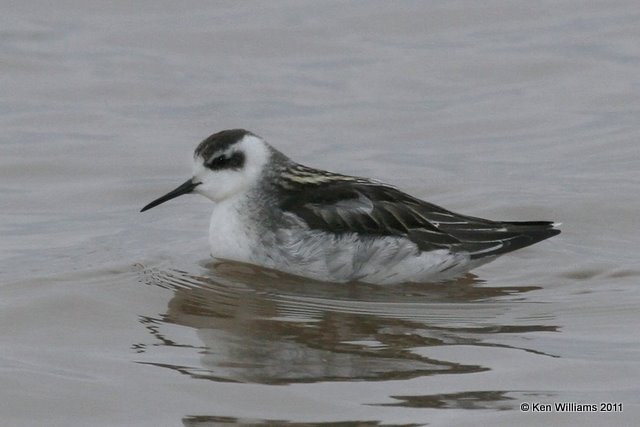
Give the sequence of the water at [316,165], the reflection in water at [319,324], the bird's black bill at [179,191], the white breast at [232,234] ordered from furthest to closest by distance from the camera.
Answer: the bird's black bill at [179,191], the white breast at [232,234], the reflection in water at [319,324], the water at [316,165]

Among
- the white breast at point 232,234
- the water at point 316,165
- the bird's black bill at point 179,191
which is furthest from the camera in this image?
the bird's black bill at point 179,191

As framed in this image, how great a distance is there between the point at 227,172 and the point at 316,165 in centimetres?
298

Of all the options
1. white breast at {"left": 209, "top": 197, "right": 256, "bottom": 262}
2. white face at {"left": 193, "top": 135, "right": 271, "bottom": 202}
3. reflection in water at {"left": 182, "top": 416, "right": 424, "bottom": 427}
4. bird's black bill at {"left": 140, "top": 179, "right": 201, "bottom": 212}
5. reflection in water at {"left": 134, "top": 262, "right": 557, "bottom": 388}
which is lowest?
reflection in water at {"left": 182, "top": 416, "right": 424, "bottom": 427}

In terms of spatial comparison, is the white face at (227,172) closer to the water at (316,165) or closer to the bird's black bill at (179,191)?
the bird's black bill at (179,191)

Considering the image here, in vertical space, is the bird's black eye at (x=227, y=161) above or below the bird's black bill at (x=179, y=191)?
above

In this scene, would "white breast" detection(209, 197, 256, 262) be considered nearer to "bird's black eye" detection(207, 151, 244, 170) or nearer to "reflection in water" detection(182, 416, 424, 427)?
"bird's black eye" detection(207, 151, 244, 170)

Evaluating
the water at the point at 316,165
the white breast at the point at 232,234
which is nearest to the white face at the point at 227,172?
the white breast at the point at 232,234

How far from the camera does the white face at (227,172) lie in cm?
1165

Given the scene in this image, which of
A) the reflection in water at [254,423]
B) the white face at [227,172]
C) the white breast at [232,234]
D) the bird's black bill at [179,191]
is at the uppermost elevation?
the white face at [227,172]

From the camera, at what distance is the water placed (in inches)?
329

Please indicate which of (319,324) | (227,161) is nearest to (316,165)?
(227,161)

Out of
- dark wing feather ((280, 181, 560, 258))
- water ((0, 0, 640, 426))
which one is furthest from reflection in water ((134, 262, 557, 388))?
dark wing feather ((280, 181, 560, 258))

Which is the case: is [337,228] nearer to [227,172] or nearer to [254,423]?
[227,172]

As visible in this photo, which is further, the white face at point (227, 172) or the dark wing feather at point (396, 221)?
the white face at point (227, 172)
